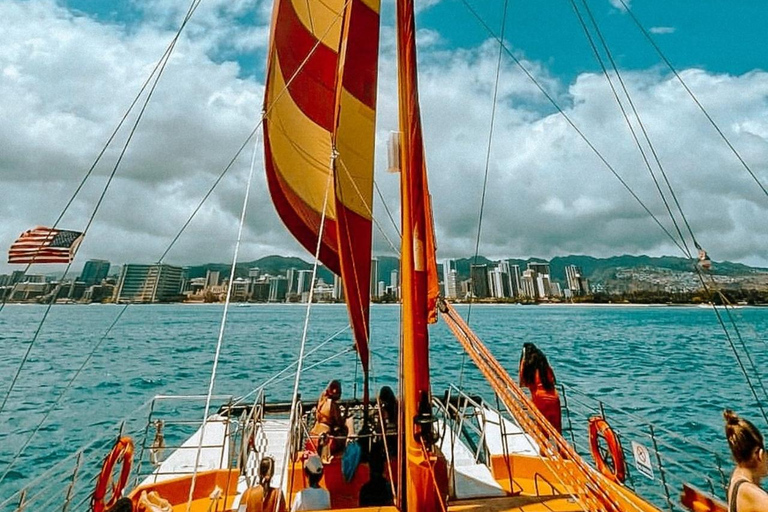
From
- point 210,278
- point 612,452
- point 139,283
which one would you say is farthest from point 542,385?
point 210,278

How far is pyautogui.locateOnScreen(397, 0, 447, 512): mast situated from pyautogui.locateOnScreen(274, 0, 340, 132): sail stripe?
3568mm

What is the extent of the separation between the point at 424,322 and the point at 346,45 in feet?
10.5

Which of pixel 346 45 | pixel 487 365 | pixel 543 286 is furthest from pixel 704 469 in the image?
pixel 543 286

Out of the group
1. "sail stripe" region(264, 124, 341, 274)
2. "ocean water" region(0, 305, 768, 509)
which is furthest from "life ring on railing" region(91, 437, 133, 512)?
"sail stripe" region(264, 124, 341, 274)

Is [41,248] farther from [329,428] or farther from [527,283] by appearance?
[527,283]

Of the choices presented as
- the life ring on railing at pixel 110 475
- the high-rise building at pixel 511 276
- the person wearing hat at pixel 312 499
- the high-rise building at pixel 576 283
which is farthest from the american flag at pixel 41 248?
the high-rise building at pixel 576 283

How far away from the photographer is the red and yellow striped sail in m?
6.05

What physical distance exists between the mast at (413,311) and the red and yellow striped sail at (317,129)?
109 inches

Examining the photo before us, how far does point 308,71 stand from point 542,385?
584 centimetres

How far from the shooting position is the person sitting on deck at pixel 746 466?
216 cm

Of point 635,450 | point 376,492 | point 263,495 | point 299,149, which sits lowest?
point 376,492

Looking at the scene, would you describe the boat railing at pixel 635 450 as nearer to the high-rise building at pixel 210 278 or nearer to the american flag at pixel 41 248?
the american flag at pixel 41 248

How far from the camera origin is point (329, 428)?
4828 millimetres

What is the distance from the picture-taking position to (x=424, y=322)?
2.76 metres
